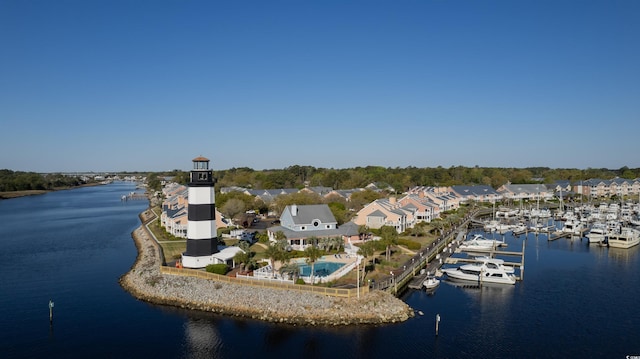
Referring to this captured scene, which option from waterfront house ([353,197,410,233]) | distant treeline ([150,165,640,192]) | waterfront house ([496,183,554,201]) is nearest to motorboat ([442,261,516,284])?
waterfront house ([353,197,410,233])

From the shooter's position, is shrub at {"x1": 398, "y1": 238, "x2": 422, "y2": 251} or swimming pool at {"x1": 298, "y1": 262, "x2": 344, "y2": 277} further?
shrub at {"x1": 398, "y1": 238, "x2": 422, "y2": 251}

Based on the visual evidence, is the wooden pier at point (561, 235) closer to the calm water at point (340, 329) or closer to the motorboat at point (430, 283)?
the calm water at point (340, 329)

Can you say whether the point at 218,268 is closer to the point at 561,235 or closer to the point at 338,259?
the point at 338,259

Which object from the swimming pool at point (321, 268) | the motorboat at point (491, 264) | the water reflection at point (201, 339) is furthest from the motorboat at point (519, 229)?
the water reflection at point (201, 339)

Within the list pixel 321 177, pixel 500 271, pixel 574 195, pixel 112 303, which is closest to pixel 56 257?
pixel 112 303

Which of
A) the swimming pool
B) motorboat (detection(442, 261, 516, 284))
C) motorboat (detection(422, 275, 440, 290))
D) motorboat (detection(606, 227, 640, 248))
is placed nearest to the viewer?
the swimming pool

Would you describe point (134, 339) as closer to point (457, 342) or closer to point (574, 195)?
point (457, 342)

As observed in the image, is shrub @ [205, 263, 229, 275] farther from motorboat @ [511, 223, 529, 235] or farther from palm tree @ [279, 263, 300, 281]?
motorboat @ [511, 223, 529, 235]
